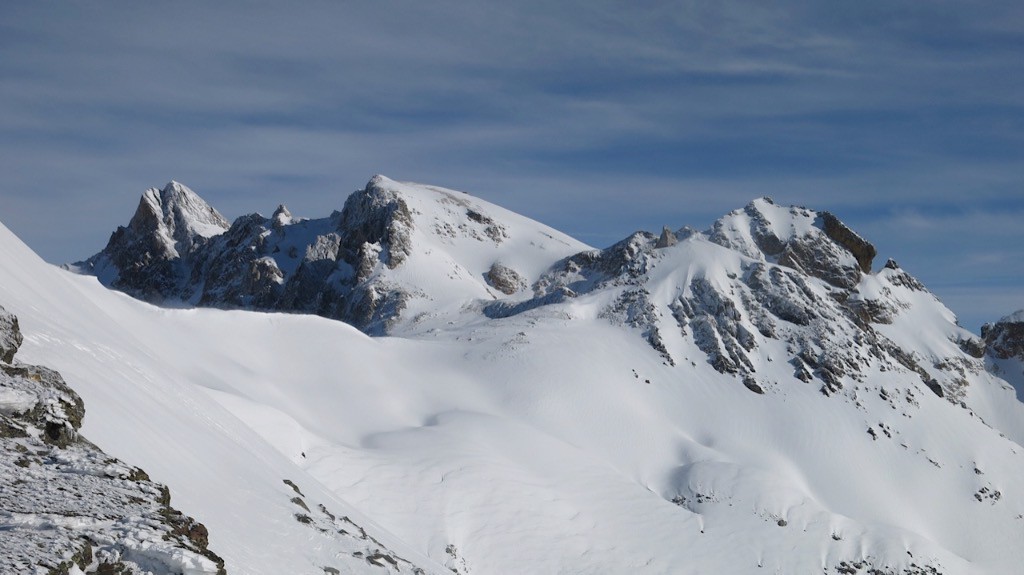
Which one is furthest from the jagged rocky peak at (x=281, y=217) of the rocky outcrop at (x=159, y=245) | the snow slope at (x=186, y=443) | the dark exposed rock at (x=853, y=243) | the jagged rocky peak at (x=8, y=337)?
the jagged rocky peak at (x=8, y=337)

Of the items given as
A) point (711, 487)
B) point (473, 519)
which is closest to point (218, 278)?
point (711, 487)

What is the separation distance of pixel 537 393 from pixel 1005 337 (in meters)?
94.0

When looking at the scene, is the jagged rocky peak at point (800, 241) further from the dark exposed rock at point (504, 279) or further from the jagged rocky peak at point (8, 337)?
the jagged rocky peak at point (8, 337)

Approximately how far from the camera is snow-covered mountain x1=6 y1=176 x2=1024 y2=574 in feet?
87.1

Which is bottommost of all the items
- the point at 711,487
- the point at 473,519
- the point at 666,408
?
the point at 473,519

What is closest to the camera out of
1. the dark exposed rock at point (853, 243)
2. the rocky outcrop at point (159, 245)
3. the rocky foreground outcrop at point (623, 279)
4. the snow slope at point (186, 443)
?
the snow slope at point (186, 443)

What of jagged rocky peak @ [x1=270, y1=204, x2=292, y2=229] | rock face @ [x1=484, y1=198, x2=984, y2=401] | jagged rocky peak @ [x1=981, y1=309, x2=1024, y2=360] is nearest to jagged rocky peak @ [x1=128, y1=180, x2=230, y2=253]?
jagged rocky peak @ [x1=270, y1=204, x2=292, y2=229]

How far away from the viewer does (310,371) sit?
211ft

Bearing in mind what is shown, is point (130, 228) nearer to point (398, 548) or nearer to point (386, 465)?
point (386, 465)

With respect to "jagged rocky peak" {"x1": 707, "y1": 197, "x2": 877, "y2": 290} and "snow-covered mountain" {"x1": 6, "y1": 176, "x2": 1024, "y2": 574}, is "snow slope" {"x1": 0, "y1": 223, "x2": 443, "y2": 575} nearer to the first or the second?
"snow-covered mountain" {"x1": 6, "y1": 176, "x2": 1024, "y2": 574}

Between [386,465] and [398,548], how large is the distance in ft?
63.9

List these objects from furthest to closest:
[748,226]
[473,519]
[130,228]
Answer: [130,228], [748,226], [473,519]

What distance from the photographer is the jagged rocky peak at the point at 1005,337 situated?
13300cm

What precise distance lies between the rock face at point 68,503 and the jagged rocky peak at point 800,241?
377 feet
